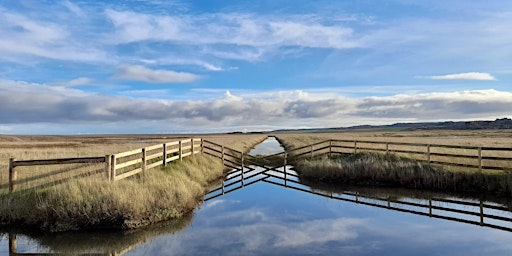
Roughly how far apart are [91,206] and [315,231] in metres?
6.20

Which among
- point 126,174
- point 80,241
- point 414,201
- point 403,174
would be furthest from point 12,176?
point 403,174

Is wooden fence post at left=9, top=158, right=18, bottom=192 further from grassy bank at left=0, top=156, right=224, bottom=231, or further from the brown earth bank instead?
the brown earth bank

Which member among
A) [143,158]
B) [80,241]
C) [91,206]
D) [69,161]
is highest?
[69,161]

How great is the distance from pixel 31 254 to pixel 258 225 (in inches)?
231

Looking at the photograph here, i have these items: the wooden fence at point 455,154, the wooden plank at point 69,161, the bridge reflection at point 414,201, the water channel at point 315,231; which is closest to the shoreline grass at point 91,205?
the water channel at point 315,231

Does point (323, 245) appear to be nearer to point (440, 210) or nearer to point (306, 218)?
point (306, 218)

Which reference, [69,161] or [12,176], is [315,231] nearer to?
[69,161]

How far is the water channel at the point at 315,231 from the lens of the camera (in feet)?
31.7

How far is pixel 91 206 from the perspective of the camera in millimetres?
11352

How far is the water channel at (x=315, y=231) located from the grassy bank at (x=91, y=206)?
1.52ft

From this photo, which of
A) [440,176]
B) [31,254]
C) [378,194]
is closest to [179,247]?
[31,254]

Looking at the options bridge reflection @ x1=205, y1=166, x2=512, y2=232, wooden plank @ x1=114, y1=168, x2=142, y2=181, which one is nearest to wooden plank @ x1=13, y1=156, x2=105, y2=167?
wooden plank @ x1=114, y1=168, x2=142, y2=181

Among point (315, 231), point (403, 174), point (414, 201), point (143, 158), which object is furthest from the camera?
point (403, 174)

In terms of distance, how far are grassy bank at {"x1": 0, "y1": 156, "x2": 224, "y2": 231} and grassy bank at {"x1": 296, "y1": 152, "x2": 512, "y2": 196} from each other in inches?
402
